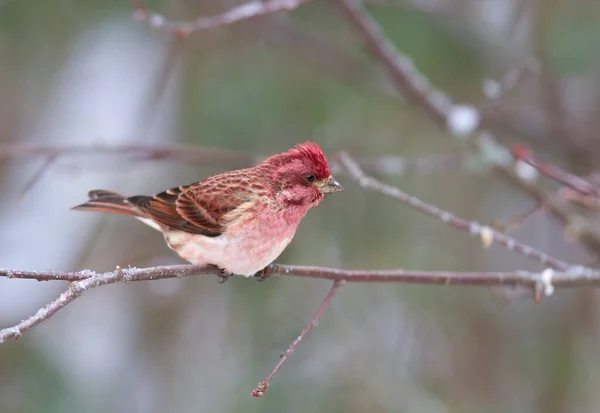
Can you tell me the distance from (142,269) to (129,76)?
5716 millimetres

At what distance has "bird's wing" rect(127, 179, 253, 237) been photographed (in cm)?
380

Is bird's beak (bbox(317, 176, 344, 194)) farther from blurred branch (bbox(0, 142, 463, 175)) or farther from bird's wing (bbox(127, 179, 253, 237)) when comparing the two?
blurred branch (bbox(0, 142, 463, 175))

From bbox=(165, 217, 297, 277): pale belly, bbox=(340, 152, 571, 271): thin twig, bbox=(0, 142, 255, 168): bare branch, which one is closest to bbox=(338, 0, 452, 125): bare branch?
bbox=(0, 142, 255, 168): bare branch

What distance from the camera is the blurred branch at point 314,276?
2277mm

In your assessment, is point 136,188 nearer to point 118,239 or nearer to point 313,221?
point 118,239

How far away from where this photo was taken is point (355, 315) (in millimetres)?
5906

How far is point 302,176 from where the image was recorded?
3.49m

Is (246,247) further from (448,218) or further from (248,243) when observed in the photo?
(448,218)

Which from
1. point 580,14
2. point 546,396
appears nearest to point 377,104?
point 580,14

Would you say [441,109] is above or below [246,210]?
above

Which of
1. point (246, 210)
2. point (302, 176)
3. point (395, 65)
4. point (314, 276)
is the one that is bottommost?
point (314, 276)

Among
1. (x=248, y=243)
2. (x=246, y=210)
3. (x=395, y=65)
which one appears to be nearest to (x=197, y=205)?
(x=246, y=210)

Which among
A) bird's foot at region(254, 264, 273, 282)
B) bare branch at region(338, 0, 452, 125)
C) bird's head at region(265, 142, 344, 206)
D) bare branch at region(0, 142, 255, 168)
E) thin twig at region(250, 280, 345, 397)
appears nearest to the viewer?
thin twig at region(250, 280, 345, 397)

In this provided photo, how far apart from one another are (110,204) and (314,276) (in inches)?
51.5
